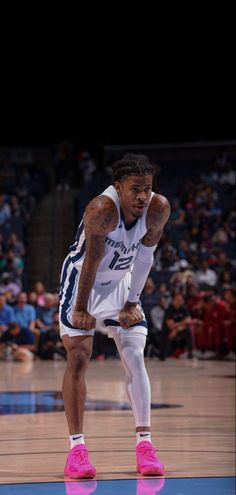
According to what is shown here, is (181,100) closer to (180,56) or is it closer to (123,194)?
(180,56)

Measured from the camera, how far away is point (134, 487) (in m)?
4.61

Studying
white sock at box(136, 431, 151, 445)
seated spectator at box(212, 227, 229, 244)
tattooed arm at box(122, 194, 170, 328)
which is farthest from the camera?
seated spectator at box(212, 227, 229, 244)

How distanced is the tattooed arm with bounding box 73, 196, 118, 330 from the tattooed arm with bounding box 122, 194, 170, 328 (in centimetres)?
25

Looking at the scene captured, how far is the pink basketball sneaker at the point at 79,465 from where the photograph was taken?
4902 millimetres

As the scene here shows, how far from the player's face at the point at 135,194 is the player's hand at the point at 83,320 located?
0.57 meters

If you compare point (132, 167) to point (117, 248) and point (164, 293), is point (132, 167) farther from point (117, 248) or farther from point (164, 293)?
point (164, 293)

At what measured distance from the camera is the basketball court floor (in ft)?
15.4

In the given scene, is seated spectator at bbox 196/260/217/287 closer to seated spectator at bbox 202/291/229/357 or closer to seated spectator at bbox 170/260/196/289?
seated spectator at bbox 170/260/196/289

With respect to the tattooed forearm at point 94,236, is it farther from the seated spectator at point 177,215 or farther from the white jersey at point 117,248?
the seated spectator at point 177,215

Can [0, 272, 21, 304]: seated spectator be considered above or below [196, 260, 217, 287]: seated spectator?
below

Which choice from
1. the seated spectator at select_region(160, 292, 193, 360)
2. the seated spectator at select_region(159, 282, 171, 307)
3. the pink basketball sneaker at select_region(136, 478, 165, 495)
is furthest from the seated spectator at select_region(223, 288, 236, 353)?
the pink basketball sneaker at select_region(136, 478, 165, 495)

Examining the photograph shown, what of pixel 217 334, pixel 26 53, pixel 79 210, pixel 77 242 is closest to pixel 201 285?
pixel 217 334

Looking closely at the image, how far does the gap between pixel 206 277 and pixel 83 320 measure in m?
13.9

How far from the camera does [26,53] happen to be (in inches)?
984
